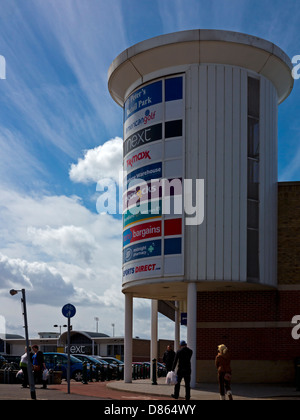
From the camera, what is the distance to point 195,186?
89.6 ft

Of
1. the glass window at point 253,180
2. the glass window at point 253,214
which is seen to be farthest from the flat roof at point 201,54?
the glass window at point 253,214

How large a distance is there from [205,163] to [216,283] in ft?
17.1

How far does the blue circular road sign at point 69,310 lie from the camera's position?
2285 centimetres

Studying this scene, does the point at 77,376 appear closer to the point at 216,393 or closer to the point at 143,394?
the point at 143,394

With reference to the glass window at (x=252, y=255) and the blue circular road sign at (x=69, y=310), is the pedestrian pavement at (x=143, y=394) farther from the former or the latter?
the glass window at (x=252, y=255)

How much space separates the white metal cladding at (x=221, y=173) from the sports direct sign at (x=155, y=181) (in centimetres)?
51

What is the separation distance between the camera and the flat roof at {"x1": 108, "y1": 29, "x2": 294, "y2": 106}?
28.0 m


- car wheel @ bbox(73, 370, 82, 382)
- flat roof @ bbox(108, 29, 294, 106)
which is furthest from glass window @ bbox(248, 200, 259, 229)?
car wheel @ bbox(73, 370, 82, 382)

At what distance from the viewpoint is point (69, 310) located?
22906 millimetres

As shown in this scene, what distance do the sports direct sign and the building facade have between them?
47 millimetres

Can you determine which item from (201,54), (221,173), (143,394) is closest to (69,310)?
(143,394)

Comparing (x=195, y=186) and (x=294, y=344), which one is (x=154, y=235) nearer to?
(x=195, y=186)
